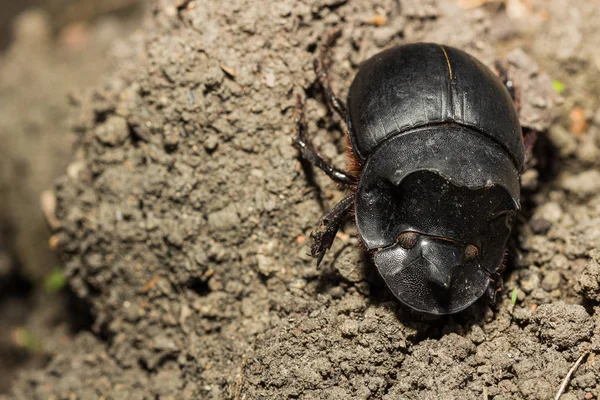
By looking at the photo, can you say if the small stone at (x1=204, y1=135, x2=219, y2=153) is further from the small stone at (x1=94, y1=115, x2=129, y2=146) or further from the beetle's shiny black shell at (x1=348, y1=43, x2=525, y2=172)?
the beetle's shiny black shell at (x1=348, y1=43, x2=525, y2=172)

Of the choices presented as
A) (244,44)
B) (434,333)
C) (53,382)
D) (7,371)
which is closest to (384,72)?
(244,44)

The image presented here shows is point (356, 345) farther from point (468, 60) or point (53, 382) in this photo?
point (53, 382)

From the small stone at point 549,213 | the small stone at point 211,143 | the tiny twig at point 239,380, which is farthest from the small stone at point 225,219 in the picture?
the small stone at point 549,213

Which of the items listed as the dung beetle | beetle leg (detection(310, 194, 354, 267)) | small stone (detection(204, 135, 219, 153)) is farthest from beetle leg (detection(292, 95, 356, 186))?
small stone (detection(204, 135, 219, 153))

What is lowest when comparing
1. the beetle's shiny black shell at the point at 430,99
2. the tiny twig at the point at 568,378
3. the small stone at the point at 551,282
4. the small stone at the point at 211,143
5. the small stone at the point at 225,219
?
the small stone at the point at 551,282

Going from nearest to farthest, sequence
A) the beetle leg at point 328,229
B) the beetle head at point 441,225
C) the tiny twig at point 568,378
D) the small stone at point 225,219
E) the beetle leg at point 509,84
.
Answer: the tiny twig at point 568,378, the beetle head at point 441,225, the beetle leg at point 328,229, the small stone at point 225,219, the beetle leg at point 509,84

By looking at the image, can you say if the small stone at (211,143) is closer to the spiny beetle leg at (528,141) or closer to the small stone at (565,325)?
the spiny beetle leg at (528,141)
